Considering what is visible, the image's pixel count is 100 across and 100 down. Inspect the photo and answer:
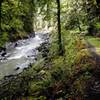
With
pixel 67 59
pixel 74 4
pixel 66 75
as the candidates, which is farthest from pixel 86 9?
pixel 66 75

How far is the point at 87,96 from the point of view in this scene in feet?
42.2

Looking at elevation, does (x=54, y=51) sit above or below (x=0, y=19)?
below

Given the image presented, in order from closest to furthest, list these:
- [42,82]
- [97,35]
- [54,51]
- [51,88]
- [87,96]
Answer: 1. [87,96]
2. [51,88]
3. [42,82]
4. [54,51]
5. [97,35]

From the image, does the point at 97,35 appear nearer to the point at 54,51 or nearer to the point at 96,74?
the point at 54,51

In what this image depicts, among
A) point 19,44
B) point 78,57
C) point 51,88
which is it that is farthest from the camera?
point 19,44

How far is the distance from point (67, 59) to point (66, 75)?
3.08 m

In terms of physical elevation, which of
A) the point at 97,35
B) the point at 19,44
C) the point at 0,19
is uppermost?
the point at 0,19

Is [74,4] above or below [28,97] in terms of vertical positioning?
above

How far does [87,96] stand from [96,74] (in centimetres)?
223

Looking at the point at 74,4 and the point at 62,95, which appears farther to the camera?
the point at 74,4

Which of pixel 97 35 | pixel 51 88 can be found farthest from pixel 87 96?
pixel 97 35

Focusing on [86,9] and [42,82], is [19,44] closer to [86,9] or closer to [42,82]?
[86,9]

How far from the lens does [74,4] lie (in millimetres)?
29500

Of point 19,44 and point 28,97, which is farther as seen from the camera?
point 19,44
